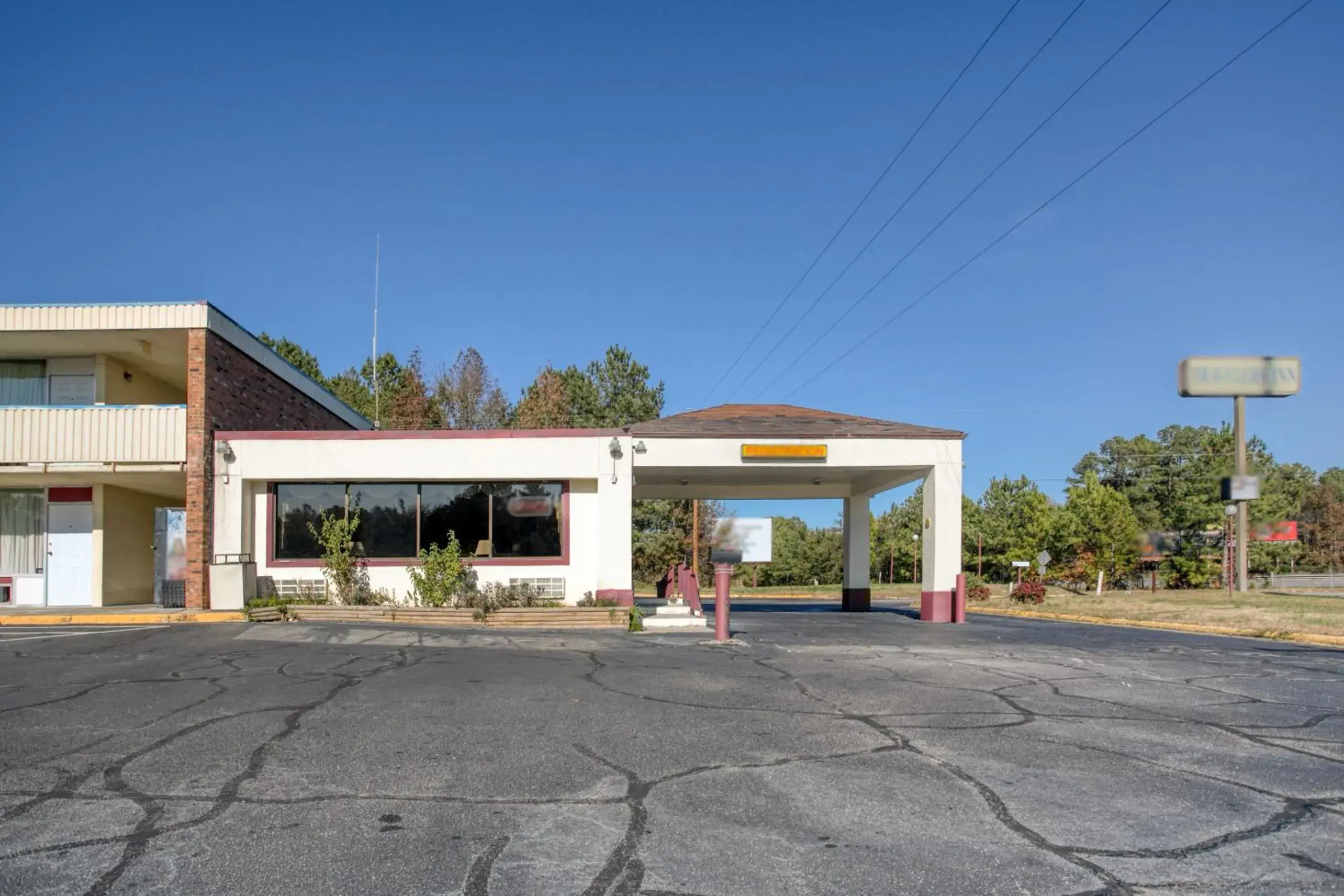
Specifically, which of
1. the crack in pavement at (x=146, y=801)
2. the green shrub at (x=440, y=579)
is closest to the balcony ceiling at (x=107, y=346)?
the green shrub at (x=440, y=579)

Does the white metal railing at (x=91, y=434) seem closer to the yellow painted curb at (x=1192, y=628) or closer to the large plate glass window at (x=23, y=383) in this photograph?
the large plate glass window at (x=23, y=383)

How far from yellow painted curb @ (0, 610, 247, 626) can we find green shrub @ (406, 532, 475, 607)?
3502 millimetres

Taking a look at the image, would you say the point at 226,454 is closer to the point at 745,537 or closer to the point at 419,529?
the point at 419,529

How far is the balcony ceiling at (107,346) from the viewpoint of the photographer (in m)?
20.7

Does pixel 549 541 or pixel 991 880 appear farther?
pixel 549 541

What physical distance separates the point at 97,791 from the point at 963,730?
6.41 meters

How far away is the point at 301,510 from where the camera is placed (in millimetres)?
21500

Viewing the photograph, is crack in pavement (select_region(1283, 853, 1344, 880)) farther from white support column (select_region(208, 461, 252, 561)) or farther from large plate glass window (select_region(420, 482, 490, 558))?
white support column (select_region(208, 461, 252, 561))

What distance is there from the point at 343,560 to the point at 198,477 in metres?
3.48

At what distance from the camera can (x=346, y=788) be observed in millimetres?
6109

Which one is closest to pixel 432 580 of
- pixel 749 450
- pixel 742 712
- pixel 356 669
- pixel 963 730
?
pixel 749 450

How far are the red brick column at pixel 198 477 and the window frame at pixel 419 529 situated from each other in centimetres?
126

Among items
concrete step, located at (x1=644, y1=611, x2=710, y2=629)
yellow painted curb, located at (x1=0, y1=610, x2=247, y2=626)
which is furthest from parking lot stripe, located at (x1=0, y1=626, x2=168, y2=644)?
concrete step, located at (x1=644, y1=611, x2=710, y2=629)

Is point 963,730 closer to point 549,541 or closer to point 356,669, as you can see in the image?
point 356,669
